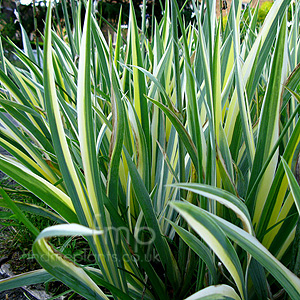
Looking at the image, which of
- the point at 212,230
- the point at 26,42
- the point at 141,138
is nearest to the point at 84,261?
the point at 141,138

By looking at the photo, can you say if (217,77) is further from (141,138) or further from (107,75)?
(107,75)

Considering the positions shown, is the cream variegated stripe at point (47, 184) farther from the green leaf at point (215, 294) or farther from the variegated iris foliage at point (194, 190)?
the green leaf at point (215, 294)

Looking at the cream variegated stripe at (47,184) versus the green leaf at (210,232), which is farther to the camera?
the cream variegated stripe at (47,184)

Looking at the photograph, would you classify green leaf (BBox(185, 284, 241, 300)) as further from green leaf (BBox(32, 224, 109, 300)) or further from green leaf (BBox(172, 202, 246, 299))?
green leaf (BBox(32, 224, 109, 300))

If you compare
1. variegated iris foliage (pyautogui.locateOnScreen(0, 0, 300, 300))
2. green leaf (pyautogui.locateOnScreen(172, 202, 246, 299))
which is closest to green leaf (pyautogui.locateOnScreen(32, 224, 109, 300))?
variegated iris foliage (pyautogui.locateOnScreen(0, 0, 300, 300))

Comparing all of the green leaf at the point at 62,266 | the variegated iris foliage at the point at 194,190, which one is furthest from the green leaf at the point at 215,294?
the green leaf at the point at 62,266

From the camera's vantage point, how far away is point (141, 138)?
55cm

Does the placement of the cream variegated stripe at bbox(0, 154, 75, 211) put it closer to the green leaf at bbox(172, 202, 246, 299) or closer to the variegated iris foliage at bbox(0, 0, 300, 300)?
the variegated iris foliage at bbox(0, 0, 300, 300)

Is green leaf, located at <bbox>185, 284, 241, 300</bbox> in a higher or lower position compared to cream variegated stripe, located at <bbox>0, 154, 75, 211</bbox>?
lower

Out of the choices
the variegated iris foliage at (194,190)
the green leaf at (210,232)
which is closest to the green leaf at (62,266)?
the variegated iris foliage at (194,190)

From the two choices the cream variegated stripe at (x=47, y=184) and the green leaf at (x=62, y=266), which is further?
the cream variegated stripe at (x=47, y=184)

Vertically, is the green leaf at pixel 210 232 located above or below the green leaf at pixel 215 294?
above

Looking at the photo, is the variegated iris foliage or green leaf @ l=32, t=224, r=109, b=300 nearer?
green leaf @ l=32, t=224, r=109, b=300

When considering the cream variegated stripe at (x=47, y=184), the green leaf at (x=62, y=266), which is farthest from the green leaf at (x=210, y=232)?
the cream variegated stripe at (x=47, y=184)
